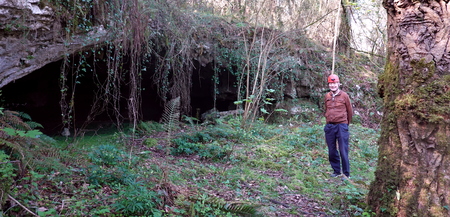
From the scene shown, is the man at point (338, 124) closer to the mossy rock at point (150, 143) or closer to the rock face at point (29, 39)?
the mossy rock at point (150, 143)

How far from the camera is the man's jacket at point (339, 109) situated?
5.32 m

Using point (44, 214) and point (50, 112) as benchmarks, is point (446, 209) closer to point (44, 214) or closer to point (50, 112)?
point (44, 214)

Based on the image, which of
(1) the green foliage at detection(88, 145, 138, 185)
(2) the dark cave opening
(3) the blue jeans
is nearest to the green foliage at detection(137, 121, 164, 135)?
(2) the dark cave opening

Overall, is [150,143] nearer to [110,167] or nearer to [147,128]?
[147,128]

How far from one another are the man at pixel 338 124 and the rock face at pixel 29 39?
4.88 metres

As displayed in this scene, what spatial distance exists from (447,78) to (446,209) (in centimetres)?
115

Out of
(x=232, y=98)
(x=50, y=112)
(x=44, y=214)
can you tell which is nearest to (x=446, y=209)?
(x=44, y=214)

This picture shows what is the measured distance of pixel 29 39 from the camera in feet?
19.6

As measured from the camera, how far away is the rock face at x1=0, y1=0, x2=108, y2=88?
18.0ft

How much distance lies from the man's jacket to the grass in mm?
1007

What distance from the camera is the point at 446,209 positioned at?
2748 mm

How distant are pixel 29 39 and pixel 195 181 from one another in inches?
168

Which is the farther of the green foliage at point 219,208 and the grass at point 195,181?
the green foliage at point 219,208

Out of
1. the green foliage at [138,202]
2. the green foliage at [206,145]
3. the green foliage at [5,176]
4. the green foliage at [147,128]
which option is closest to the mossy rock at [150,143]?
the green foliage at [206,145]
